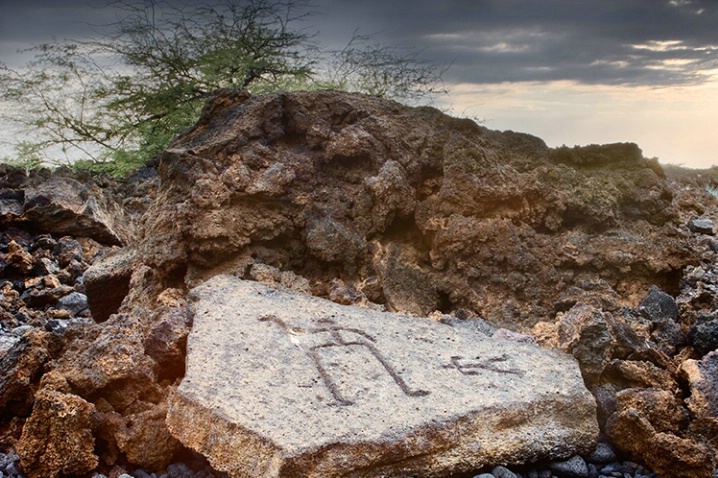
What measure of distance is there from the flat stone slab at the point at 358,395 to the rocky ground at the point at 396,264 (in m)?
0.19

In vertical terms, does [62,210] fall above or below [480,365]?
below

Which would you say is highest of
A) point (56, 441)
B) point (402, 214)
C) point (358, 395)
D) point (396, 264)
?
point (402, 214)

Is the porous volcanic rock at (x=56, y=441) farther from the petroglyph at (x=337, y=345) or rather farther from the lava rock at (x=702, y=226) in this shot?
the lava rock at (x=702, y=226)

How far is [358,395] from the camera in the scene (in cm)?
304

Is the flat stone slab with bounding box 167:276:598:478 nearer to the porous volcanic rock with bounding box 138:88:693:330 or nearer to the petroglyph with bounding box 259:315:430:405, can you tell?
the petroglyph with bounding box 259:315:430:405

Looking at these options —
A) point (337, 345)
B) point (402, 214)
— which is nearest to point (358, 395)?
point (337, 345)

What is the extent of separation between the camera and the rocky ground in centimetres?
321

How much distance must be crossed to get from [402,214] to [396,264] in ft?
1.25

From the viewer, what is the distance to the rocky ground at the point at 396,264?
321cm

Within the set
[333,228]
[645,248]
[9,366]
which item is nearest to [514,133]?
[645,248]

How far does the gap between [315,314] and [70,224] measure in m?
4.96

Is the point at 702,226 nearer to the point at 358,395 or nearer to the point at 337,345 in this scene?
the point at 337,345

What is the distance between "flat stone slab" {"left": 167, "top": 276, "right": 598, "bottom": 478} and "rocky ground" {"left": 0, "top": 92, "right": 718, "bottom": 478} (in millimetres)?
189

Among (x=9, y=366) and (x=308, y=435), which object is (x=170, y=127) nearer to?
(x=9, y=366)
